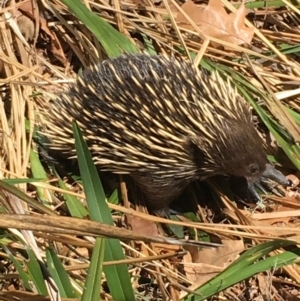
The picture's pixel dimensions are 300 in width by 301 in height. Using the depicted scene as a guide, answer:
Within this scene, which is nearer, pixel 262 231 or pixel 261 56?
pixel 262 231

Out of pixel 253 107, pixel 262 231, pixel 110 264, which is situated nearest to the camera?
pixel 110 264

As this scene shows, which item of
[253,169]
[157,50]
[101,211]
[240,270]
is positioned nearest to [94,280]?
[101,211]

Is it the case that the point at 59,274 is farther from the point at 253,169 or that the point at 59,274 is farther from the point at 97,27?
the point at 97,27

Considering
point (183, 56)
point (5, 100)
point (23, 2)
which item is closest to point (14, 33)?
point (23, 2)

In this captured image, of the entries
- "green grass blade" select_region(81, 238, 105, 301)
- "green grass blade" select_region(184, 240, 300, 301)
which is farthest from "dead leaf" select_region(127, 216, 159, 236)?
"green grass blade" select_region(81, 238, 105, 301)

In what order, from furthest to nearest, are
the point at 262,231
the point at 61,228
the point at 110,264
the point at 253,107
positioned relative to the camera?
1. the point at 253,107
2. the point at 262,231
3. the point at 110,264
4. the point at 61,228

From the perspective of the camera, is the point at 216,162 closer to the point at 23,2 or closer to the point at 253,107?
the point at 253,107

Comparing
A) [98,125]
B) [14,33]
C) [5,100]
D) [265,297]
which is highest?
[14,33]

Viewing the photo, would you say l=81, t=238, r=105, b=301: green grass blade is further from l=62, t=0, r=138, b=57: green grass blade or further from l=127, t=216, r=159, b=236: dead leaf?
l=62, t=0, r=138, b=57: green grass blade
